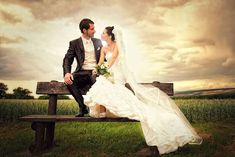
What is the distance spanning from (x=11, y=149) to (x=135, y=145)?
75.6 inches

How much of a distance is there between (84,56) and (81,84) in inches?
17.0

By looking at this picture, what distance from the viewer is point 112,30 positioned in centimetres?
562

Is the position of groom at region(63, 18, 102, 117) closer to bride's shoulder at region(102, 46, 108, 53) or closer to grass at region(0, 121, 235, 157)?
bride's shoulder at region(102, 46, 108, 53)

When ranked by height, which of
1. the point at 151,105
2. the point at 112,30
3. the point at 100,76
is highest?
the point at 112,30

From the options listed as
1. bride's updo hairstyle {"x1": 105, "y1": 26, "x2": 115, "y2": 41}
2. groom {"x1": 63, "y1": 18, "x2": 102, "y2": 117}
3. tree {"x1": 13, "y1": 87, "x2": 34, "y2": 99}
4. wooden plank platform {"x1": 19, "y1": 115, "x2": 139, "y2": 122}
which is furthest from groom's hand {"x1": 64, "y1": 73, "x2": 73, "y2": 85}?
tree {"x1": 13, "y1": 87, "x2": 34, "y2": 99}

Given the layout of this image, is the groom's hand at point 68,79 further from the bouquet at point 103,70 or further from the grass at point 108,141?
the grass at point 108,141

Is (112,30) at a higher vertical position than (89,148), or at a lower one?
higher

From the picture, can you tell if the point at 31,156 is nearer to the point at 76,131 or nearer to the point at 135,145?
the point at 135,145

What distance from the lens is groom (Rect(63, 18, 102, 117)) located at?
563 centimetres

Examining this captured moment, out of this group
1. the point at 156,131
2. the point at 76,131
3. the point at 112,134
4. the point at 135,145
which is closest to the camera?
the point at 156,131

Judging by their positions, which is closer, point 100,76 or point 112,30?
point 100,76

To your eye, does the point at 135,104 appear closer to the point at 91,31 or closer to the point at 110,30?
the point at 110,30

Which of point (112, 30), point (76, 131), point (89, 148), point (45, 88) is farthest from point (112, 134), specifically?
point (112, 30)

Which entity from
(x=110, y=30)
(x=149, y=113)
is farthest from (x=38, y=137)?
(x=110, y=30)
